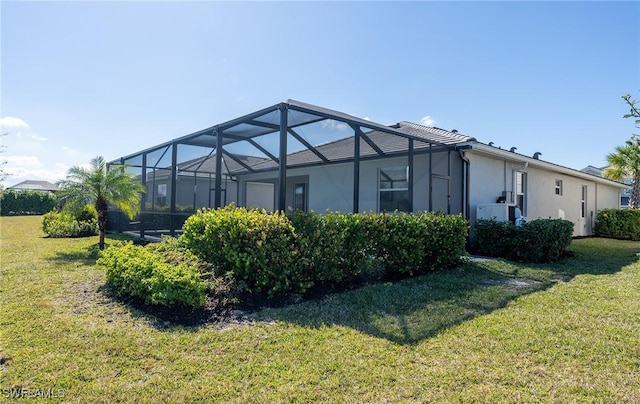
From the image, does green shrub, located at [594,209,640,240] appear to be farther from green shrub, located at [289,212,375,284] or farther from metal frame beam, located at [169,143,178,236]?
metal frame beam, located at [169,143,178,236]

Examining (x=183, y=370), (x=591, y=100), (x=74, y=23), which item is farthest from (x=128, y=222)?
(x=591, y=100)

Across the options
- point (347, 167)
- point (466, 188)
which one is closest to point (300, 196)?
point (347, 167)

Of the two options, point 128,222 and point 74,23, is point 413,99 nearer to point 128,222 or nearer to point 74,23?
point 74,23

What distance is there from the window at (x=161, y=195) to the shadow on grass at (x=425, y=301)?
287 inches

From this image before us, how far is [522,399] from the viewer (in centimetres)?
241

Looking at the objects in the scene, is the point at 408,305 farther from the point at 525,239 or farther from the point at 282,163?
the point at 525,239

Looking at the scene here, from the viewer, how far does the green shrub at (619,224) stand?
14906 millimetres

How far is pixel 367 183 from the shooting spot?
11070mm

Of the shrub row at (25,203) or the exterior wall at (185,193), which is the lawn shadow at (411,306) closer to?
the exterior wall at (185,193)

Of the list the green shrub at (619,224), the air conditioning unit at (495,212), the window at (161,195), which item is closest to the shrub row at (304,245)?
the air conditioning unit at (495,212)

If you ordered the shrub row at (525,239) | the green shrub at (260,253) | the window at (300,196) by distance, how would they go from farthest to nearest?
the window at (300,196) → the shrub row at (525,239) → the green shrub at (260,253)

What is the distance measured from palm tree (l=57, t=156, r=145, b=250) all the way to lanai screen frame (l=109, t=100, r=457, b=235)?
1.16 meters

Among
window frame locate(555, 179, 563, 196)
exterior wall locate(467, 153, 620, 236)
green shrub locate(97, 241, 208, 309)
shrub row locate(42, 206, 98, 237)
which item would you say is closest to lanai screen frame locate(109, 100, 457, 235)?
exterior wall locate(467, 153, 620, 236)

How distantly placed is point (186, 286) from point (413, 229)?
3.93m
